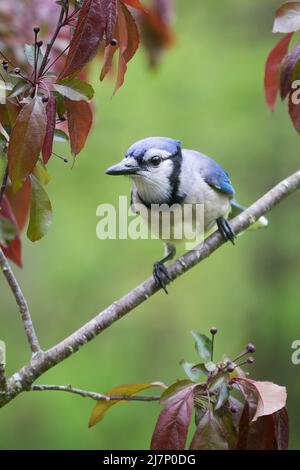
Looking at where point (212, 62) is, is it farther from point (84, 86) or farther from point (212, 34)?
point (84, 86)

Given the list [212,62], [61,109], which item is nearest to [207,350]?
[61,109]

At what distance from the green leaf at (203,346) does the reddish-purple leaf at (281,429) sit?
229 mm

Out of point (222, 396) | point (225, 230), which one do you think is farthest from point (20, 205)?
point (222, 396)

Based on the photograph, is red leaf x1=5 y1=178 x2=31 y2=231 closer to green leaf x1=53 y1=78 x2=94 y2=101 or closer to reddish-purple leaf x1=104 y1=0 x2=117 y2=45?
green leaf x1=53 y1=78 x2=94 y2=101

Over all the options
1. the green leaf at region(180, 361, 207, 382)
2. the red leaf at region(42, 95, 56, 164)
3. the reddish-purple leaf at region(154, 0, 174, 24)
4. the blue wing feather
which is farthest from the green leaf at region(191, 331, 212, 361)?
the reddish-purple leaf at region(154, 0, 174, 24)

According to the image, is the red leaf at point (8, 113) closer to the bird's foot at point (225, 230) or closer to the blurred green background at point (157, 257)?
the bird's foot at point (225, 230)

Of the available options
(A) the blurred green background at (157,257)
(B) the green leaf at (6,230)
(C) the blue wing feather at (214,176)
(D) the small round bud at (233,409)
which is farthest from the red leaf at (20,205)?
(A) the blurred green background at (157,257)

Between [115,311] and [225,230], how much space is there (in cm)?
74

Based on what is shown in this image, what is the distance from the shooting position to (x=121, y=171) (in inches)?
94.8

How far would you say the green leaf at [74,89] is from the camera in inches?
62.5

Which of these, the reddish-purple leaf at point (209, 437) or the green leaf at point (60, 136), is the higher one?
the green leaf at point (60, 136)

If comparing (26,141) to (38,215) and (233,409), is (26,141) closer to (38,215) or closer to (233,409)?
(38,215)

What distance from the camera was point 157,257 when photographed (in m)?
5.23

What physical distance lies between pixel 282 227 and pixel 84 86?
3.78 metres
